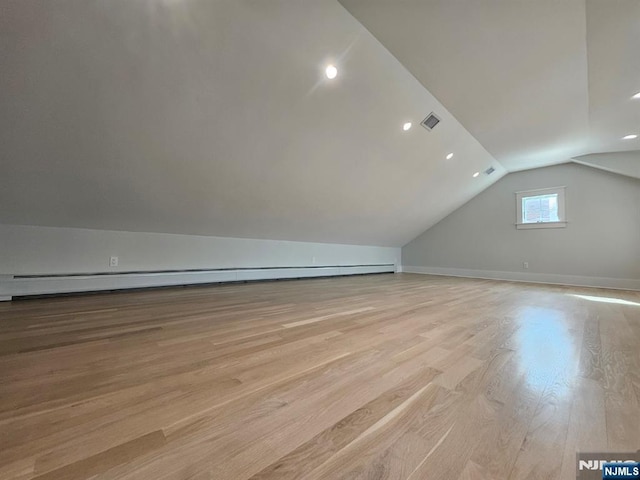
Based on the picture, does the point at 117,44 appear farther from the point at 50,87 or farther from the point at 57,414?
the point at 57,414

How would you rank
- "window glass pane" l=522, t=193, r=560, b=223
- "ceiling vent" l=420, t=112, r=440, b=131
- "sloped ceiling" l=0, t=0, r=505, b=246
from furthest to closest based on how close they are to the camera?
"window glass pane" l=522, t=193, r=560, b=223 → "ceiling vent" l=420, t=112, r=440, b=131 → "sloped ceiling" l=0, t=0, r=505, b=246

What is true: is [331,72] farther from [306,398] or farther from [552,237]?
[552,237]

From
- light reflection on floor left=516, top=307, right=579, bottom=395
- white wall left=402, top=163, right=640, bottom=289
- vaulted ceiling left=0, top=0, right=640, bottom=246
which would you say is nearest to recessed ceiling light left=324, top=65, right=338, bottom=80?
vaulted ceiling left=0, top=0, right=640, bottom=246

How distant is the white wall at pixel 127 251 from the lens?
2.63 m

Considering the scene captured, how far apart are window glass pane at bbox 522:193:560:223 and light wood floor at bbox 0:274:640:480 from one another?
14.0 ft

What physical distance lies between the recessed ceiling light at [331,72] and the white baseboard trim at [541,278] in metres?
5.55

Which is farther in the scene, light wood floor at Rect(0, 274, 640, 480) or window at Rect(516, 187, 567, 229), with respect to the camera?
window at Rect(516, 187, 567, 229)

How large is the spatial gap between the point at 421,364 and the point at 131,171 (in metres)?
2.91

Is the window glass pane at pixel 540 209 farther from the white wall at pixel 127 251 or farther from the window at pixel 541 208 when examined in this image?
the white wall at pixel 127 251

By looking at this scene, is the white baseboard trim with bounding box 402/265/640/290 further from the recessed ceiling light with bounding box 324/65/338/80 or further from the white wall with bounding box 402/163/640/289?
the recessed ceiling light with bounding box 324/65/338/80

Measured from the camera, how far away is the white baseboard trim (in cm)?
441

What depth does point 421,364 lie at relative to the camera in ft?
4.07

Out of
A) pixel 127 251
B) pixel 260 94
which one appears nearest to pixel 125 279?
pixel 127 251

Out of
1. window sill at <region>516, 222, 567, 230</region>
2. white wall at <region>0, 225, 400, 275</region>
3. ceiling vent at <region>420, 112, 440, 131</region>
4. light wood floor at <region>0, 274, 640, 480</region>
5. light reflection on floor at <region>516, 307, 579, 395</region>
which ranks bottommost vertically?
light reflection on floor at <region>516, 307, 579, 395</region>
